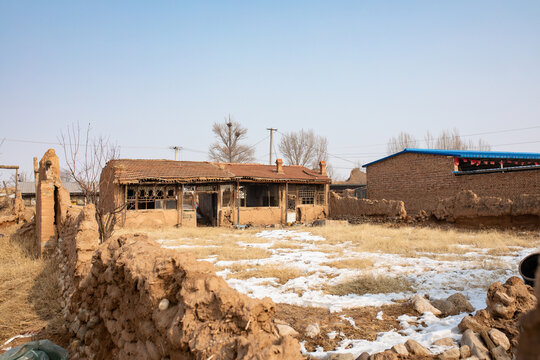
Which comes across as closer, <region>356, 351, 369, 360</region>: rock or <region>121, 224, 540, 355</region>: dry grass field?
<region>356, 351, 369, 360</region>: rock

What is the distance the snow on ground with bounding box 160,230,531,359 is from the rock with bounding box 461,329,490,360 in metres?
0.20

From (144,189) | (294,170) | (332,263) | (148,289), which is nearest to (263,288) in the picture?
(332,263)

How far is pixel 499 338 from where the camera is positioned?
421cm

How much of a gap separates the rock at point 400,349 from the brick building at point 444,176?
15181 mm

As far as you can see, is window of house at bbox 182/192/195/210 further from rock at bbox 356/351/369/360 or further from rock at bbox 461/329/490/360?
rock at bbox 461/329/490/360

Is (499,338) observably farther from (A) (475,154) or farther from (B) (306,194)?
(B) (306,194)

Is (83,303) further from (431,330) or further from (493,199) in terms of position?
(493,199)

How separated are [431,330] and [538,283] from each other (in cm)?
487

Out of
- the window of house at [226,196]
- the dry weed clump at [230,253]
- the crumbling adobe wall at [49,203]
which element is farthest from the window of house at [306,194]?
the crumbling adobe wall at [49,203]

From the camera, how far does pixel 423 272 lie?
26.1 feet

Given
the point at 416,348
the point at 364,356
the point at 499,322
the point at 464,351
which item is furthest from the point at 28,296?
the point at 499,322

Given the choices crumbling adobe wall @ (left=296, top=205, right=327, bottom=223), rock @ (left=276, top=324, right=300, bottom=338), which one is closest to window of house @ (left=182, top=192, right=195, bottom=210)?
crumbling adobe wall @ (left=296, top=205, right=327, bottom=223)

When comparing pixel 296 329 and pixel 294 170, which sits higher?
pixel 294 170

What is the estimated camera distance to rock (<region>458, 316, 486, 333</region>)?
4.44m
